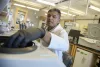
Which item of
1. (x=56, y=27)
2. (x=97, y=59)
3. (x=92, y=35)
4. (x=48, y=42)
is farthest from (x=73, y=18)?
(x=48, y=42)

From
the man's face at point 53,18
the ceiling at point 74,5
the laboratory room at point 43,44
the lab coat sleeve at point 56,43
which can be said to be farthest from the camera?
the ceiling at point 74,5

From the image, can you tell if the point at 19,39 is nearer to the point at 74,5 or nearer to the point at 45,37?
the point at 45,37

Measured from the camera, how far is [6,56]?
41 centimetres

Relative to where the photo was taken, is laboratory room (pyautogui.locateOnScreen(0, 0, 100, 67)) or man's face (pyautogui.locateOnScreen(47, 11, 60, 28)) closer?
laboratory room (pyautogui.locateOnScreen(0, 0, 100, 67))

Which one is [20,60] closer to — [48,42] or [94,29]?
[48,42]

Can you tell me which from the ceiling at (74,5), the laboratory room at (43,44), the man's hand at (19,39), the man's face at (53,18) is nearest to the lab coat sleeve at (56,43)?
the laboratory room at (43,44)

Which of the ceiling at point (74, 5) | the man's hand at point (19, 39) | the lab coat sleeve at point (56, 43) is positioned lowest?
the lab coat sleeve at point (56, 43)

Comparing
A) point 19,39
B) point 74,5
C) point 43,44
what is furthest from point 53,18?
point 74,5

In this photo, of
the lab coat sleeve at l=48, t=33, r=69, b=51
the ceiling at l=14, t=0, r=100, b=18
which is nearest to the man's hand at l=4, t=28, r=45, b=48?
the lab coat sleeve at l=48, t=33, r=69, b=51

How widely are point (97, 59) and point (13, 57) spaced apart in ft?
9.34

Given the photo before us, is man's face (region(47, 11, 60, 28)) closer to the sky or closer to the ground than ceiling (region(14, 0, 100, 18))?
closer to the ground

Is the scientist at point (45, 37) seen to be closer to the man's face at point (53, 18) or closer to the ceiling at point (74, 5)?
the man's face at point (53, 18)

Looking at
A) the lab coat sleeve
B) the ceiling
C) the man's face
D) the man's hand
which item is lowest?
the lab coat sleeve

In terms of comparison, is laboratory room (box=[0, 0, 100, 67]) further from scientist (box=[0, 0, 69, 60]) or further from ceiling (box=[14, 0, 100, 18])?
ceiling (box=[14, 0, 100, 18])
